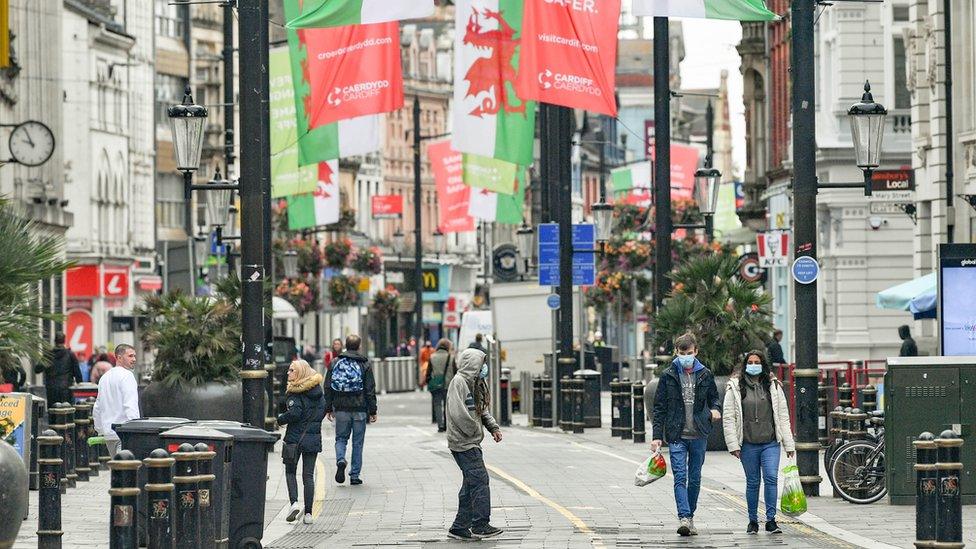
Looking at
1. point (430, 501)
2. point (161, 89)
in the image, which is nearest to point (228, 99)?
point (430, 501)

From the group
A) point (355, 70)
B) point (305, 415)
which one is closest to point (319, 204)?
point (355, 70)

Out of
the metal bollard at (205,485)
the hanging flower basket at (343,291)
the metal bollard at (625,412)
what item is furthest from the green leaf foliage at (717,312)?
the hanging flower basket at (343,291)

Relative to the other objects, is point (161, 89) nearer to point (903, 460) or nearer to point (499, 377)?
point (499, 377)

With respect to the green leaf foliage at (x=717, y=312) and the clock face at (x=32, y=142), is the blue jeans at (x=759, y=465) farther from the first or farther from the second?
the clock face at (x=32, y=142)

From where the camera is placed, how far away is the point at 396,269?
128 metres

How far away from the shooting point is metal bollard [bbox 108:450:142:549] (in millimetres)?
15234

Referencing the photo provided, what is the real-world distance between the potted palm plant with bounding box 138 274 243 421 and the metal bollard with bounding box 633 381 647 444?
9257 mm

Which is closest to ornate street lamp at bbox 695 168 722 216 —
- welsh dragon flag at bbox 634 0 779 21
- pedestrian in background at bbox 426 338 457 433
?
pedestrian in background at bbox 426 338 457 433

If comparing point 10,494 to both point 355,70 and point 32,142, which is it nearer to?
point 355,70

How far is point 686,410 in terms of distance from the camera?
20.5 meters

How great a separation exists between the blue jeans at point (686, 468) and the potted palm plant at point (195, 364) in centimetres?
913

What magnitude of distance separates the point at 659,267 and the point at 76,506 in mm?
15383

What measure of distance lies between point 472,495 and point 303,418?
3571mm

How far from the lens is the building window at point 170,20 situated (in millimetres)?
85831
